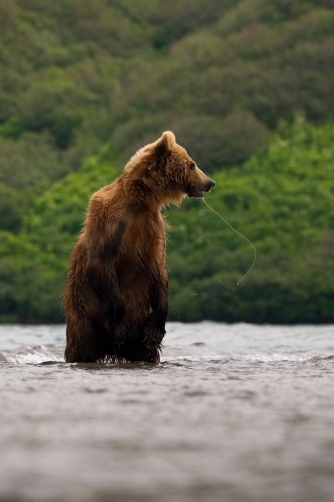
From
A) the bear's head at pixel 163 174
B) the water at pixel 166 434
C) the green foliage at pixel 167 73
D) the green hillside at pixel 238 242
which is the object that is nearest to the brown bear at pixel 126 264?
the bear's head at pixel 163 174

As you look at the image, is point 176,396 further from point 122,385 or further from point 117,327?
point 117,327

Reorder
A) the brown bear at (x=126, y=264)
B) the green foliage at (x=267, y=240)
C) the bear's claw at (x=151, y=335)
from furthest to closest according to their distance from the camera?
the green foliage at (x=267, y=240), the bear's claw at (x=151, y=335), the brown bear at (x=126, y=264)

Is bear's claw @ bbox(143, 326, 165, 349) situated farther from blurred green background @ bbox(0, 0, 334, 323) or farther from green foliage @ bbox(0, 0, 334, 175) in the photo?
green foliage @ bbox(0, 0, 334, 175)

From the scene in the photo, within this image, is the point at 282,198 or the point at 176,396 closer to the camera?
the point at 176,396

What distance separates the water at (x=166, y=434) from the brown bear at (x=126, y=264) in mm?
564

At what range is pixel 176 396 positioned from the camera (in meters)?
5.10

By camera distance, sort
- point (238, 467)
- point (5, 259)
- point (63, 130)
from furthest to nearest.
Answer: point (63, 130) → point (5, 259) → point (238, 467)

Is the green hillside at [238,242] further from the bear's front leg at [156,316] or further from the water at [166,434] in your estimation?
the water at [166,434]

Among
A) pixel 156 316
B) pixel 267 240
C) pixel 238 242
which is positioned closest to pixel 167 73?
pixel 238 242

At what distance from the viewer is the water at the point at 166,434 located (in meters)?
3.24

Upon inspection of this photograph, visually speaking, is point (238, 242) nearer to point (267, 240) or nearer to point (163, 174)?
point (267, 240)

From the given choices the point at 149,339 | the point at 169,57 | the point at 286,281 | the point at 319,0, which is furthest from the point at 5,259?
the point at 149,339

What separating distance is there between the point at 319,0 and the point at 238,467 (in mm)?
35670

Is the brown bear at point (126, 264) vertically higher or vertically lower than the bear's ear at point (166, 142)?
lower
